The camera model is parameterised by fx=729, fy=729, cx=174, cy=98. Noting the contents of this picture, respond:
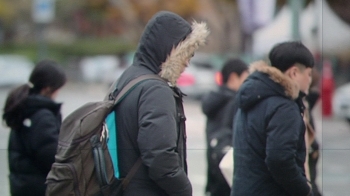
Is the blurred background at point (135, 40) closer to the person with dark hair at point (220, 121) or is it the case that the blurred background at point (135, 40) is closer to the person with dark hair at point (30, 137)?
the person with dark hair at point (220, 121)

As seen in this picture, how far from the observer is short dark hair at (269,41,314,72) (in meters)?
3.83

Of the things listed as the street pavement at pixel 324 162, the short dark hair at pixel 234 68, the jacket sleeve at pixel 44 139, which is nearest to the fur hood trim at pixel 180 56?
the street pavement at pixel 324 162

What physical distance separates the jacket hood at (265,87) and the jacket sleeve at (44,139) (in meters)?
1.28

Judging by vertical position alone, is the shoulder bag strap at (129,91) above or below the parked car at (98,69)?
above

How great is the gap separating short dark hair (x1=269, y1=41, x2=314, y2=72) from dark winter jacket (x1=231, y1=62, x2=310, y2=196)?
59 mm

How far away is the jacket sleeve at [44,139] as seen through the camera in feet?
14.8

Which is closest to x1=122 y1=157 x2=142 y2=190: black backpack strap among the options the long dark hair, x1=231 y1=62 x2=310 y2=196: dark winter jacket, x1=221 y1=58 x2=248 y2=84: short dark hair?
x1=231 y1=62 x2=310 y2=196: dark winter jacket

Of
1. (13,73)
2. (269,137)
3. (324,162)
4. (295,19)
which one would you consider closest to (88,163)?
(269,137)

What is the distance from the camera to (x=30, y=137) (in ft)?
14.9

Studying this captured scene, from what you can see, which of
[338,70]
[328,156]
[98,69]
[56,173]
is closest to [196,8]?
[98,69]

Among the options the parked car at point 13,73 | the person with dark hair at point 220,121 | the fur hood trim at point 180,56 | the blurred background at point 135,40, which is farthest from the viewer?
the parked car at point 13,73

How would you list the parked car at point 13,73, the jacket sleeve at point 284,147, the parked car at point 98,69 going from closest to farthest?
the jacket sleeve at point 284,147 < the parked car at point 13,73 < the parked car at point 98,69

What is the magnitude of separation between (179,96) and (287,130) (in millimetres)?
578

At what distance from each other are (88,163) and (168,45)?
0.68 metres
